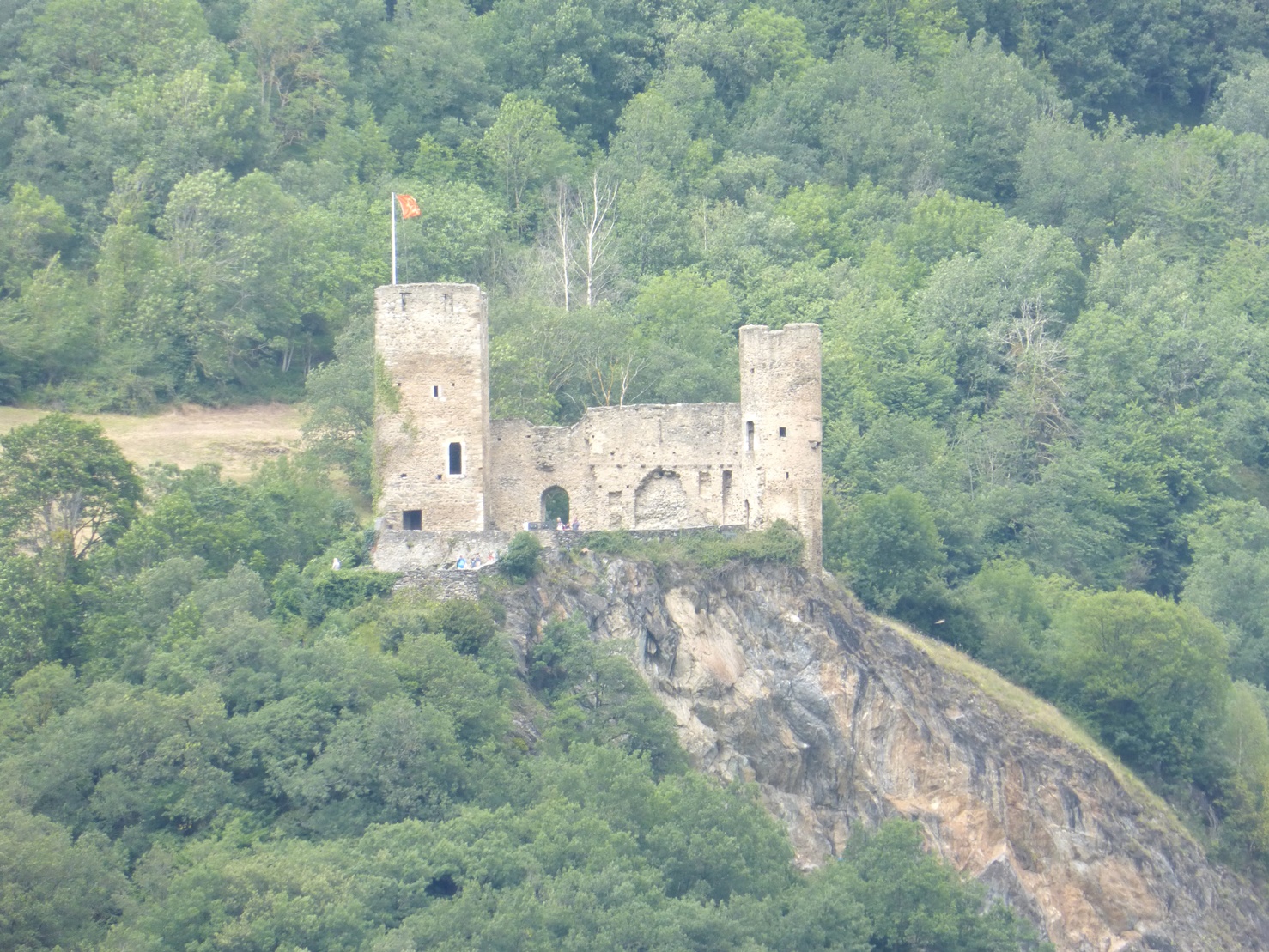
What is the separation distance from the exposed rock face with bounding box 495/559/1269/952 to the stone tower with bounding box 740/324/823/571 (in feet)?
4.43

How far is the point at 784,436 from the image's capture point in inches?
2438

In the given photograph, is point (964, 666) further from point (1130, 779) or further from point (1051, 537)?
point (1051, 537)

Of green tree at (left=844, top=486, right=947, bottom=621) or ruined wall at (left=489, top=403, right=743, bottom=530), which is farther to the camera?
green tree at (left=844, top=486, right=947, bottom=621)

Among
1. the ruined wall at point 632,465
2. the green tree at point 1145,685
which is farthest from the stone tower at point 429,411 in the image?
the green tree at point 1145,685

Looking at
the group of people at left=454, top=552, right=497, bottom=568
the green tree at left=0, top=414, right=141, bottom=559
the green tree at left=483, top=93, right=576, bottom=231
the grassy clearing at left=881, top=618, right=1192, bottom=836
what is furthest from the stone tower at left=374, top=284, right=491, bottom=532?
the green tree at left=483, top=93, right=576, bottom=231

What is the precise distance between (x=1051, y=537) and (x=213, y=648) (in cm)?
3120

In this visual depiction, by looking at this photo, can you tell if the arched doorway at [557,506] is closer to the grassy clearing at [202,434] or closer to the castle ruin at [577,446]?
the castle ruin at [577,446]

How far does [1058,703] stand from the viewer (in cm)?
6794

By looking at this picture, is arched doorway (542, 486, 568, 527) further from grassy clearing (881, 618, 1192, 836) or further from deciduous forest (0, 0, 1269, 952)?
grassy clearing (881, 618, 1192, 836)

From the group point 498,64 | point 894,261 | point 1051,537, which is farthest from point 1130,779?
point 498,64

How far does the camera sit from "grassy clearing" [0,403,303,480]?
235 ft

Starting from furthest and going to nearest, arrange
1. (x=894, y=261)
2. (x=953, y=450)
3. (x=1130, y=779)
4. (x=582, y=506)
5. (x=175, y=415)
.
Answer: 1. (x=894, y=261)
2. (x=953, y=450)
3. (x=175, y=415)
4. (x=1130, y=779)
5. (x=582, y=506)

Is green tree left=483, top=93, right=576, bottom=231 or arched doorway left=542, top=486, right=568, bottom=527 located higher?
green tree left=483, top=93, right=576, bottom=231

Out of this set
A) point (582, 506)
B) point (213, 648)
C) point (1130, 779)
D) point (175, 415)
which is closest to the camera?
point (213, 648)
